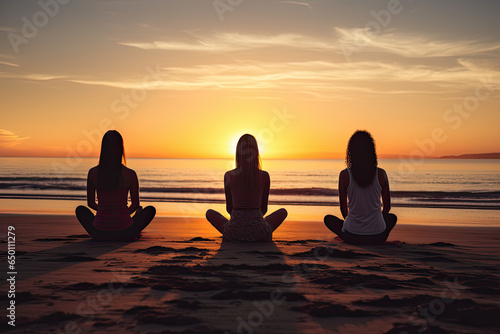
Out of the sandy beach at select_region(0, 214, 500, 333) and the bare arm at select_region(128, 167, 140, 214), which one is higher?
the bare arm at select_region(128, 167, 140, 214)

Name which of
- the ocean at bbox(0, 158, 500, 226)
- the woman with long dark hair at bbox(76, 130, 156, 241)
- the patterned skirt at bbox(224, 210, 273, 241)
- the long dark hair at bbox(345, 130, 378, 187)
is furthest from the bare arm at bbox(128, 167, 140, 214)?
the ocean at bbox(0, 158, 500, 226)

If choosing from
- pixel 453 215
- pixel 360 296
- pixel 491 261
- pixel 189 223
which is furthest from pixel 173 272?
pixel 453 215

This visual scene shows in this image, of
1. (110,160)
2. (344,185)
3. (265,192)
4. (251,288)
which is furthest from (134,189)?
(251,288)

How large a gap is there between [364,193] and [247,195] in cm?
183

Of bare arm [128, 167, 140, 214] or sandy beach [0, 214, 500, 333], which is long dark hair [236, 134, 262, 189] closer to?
sandy beach [0, 214, 500, 333]

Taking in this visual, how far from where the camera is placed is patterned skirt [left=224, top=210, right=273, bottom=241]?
22.6 feet

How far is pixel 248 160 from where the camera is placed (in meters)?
6.70

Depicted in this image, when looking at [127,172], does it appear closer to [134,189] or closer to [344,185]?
[134,189]

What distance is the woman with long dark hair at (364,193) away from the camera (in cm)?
659

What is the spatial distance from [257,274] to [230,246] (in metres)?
2.08

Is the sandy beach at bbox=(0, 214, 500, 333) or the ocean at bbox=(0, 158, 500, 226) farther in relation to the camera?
the ocean at bbox=(0, 158, 500, 226)

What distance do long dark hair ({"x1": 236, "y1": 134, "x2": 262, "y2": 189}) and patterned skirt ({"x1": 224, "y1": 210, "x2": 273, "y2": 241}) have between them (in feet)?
1.59

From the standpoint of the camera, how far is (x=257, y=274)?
459 centimetres

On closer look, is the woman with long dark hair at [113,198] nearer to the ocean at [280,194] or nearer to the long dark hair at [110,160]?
the long dark hair at [110,160]
